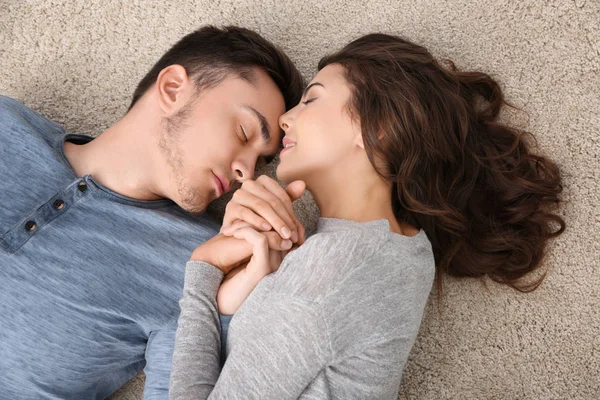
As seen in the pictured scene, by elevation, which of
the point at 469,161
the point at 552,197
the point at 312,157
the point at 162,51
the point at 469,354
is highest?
the point at 162,51

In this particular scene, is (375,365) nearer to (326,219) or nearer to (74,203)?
(326,219)

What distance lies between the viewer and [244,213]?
1021mm

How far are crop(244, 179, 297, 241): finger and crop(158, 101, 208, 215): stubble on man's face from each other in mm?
259

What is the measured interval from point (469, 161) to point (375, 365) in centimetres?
60

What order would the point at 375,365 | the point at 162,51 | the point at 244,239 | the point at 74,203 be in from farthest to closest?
the point at 162,51 < the point at 74,203 < the point at 244,239 < the point at 375,365

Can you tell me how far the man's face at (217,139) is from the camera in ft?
4.09

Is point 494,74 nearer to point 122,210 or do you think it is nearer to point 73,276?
point 122,210

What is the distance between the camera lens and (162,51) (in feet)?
5.02

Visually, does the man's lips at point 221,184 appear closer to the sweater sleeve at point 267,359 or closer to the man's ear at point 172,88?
the man's ear at point 172,88

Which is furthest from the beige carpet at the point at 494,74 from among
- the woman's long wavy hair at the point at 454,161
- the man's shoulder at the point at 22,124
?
the man's shoulder at the point at 22,124

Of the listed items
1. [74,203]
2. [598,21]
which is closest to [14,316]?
[74,203]

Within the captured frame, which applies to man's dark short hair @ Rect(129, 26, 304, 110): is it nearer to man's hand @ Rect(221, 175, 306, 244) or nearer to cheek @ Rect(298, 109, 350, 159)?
cheek @ Rect(298, 109, 350, 159)

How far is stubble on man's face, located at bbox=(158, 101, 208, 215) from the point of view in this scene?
127cm

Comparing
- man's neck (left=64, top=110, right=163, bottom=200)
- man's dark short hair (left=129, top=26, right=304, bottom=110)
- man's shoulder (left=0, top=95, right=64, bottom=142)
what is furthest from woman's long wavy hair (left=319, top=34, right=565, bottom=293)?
man's shoulder (left=0, top=95, right=64, bottom=142)
